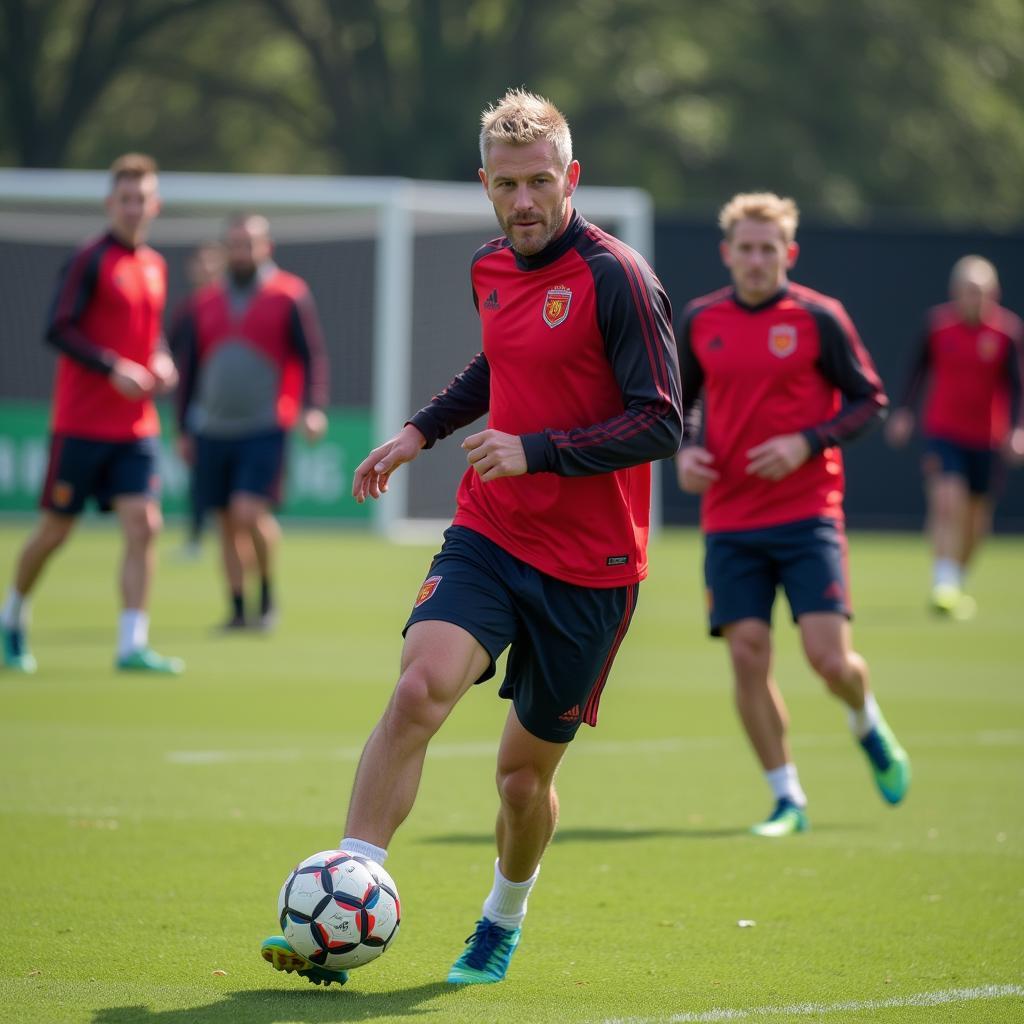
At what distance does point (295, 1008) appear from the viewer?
480 cm

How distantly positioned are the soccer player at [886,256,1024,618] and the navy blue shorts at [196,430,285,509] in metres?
5.43

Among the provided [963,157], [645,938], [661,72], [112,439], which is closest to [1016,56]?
[963,157]

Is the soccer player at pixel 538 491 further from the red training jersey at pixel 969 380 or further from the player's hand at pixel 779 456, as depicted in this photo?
the red training jersey at pixel 969 380

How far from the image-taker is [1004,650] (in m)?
13.7

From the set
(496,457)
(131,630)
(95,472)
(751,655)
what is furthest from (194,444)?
(496,457)

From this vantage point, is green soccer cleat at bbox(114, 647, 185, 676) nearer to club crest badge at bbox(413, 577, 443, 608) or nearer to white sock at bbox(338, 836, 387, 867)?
club crest badge at bbox(413, 577, 443, 608)

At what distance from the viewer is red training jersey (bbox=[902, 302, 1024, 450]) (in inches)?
642

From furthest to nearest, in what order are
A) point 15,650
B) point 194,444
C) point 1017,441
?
1. point 194,444
2. point 1017,441
3. point 15,650

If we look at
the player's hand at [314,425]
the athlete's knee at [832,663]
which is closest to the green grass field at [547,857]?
the athlete's knee at [832,663]

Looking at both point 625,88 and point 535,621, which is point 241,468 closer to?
point 535,621

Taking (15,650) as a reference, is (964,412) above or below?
above

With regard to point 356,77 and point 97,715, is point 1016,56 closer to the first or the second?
point 356,77

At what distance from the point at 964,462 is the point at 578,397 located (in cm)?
1183

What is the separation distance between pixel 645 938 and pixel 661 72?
34.6m
